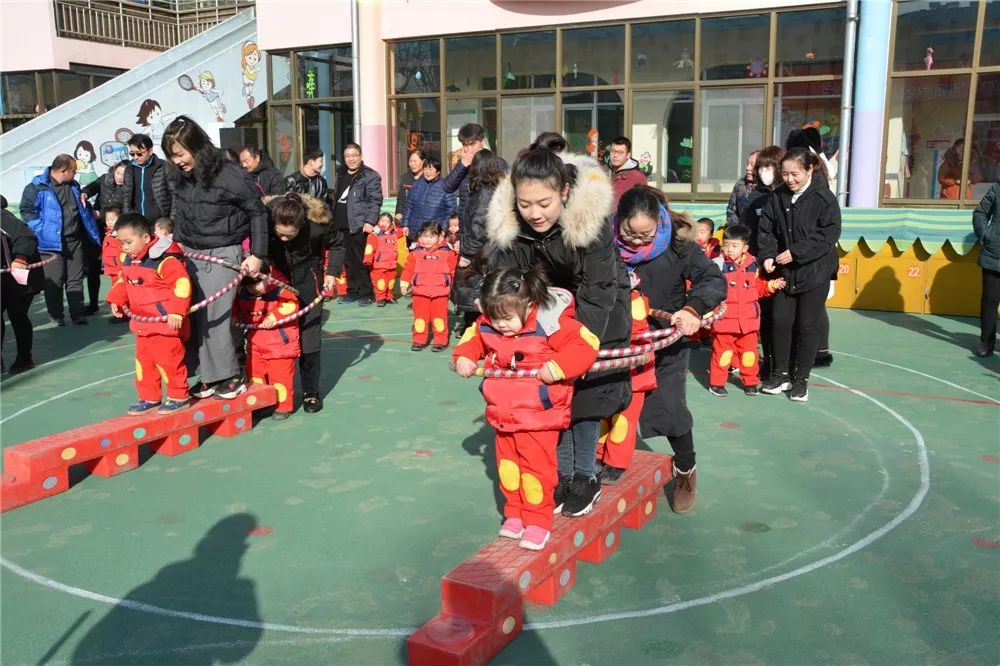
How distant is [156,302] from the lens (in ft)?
18.9

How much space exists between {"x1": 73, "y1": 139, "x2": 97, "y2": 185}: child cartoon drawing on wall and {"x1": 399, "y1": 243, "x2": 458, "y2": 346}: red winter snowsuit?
567 inches

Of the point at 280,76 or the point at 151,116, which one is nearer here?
the point at 280,76

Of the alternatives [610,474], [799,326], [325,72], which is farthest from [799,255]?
[325,72]

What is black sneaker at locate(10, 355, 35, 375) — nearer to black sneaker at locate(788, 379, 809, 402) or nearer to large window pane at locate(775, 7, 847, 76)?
black sneaker at locate(788, 379, 809, 402)

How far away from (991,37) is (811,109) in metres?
2.62

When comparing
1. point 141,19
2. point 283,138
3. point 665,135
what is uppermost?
point 141,19

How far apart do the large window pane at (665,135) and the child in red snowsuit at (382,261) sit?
17.0 feet

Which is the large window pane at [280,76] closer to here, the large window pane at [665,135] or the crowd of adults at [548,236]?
the large window pane at [665,135]

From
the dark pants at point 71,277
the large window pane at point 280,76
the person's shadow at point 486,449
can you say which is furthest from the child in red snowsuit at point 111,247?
the large window pane at point 280,76

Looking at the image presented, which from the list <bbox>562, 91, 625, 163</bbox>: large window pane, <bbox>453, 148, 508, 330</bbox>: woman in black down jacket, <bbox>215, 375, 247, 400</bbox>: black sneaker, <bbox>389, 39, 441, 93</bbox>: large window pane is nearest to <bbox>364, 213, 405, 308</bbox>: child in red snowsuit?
<bbox>453, 148, 508, 330</bbox>: woman in black down jacket

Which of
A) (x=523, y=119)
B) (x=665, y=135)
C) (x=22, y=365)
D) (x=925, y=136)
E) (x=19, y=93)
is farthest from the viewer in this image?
(x=19, y=93)

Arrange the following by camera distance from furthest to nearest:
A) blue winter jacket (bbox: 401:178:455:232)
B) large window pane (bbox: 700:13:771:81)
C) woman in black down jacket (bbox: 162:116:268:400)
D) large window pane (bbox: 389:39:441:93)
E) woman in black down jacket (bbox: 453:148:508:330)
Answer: large window pane (bbox: 389:39:441:93), large window pane (bbox: 700:13:771:81), blue winter jacket (bbox: 401:178:455:232), woman in black down jacket (bbox: 453:148:508:330), woman in black down jacket (bbox: 162:116:268:400)

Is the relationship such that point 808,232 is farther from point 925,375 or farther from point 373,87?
point 373,87

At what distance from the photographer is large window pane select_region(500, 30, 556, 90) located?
53.7 feet
